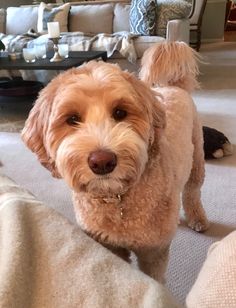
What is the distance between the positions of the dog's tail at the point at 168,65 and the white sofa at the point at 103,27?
7.40 feet

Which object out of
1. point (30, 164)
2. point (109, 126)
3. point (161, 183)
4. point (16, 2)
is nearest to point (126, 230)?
point (161, 183)

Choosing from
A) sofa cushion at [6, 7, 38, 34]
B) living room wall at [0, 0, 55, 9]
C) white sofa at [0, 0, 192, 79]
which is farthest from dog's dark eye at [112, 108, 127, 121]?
living room wall at [0, 0, 55, 9]

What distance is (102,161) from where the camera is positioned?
799 mm

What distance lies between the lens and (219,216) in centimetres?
176

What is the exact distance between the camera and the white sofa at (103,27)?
3811 mm

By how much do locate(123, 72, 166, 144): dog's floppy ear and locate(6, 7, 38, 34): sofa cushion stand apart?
4.62m

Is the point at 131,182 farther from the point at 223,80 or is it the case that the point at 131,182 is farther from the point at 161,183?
the point at 223,80

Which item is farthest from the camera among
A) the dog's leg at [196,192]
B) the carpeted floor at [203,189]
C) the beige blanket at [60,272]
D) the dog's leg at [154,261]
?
the dog's leg at [196,192]

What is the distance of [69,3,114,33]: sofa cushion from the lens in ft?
15.9

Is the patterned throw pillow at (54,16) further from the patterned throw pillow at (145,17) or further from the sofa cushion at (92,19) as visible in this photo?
the patterned throw pillow at (145,17)

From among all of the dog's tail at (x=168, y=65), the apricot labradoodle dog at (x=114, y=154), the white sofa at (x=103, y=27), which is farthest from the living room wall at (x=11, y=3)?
the apricot labradoodle dog at (x=114, y=154)

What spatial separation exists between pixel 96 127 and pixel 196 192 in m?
0.93

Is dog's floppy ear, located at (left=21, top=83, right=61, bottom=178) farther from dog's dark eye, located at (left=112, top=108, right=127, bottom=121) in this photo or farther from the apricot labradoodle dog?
dog's dark eye, located at (left=112, top=108, right=127, bottom=121)

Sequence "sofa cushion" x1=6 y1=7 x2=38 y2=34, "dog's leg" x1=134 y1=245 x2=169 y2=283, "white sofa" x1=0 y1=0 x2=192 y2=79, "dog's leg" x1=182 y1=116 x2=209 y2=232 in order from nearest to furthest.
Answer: "dog's leg" x1=134 y1=245 x2=169 y2=283 < "dog's leg" x1=182 y1=116 x2=209 y2=232 < "white sofa" x1=0 y1=0 x2=192 y2=79 < "sofa cushion" x1=6 y1=7 x2=38 y2=34
